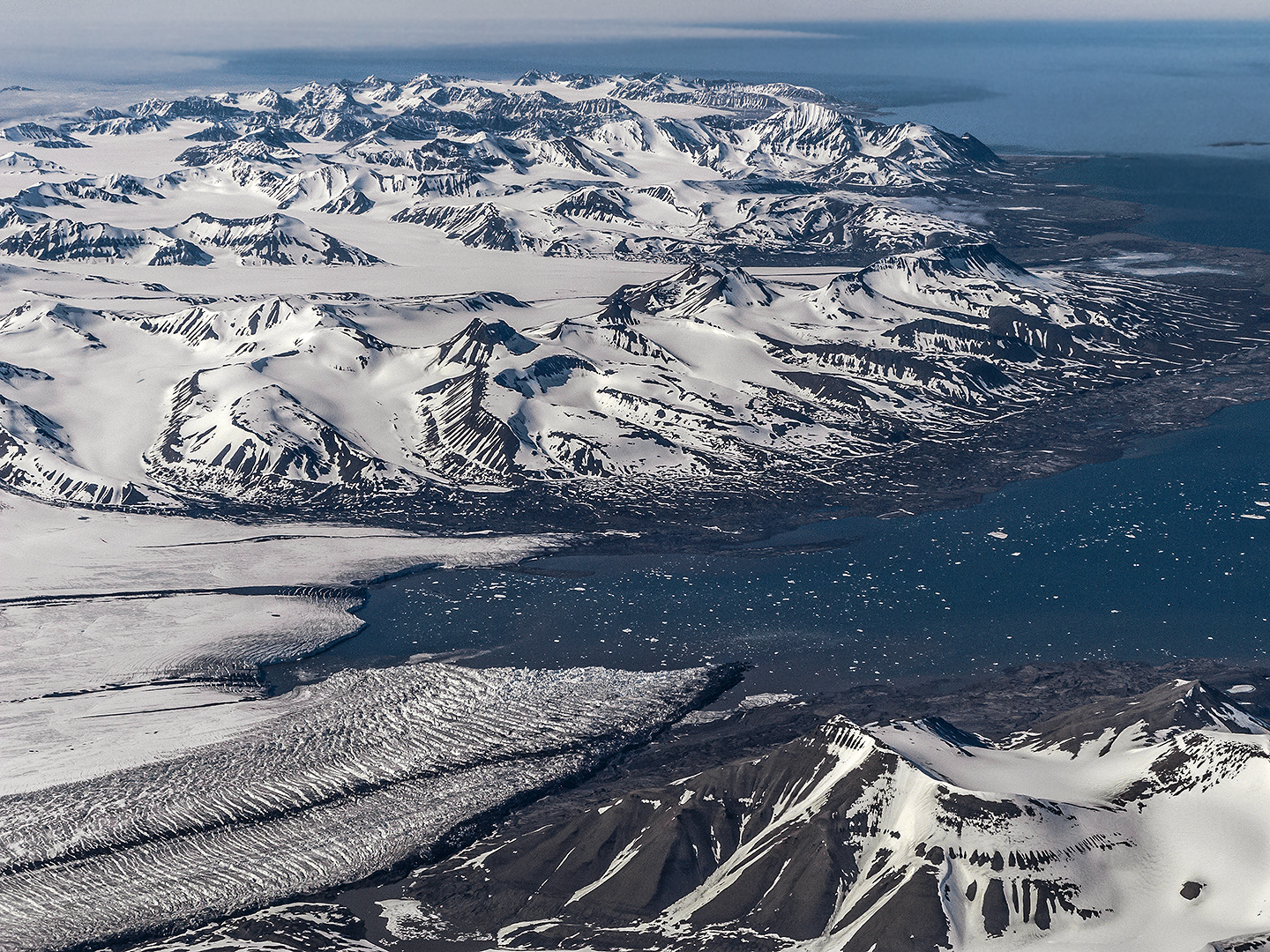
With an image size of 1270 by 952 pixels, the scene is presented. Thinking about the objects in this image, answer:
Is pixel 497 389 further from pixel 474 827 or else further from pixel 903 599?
pixel 474 827

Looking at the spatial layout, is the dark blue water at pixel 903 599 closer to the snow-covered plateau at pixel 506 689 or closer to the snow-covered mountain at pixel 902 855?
the snow-covered plateau at pixel 506 689

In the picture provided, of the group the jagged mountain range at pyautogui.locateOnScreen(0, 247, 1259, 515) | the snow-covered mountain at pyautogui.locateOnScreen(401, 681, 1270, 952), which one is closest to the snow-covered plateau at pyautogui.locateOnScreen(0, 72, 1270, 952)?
the snow-covered mountain at pyautogui.locateOnScreen(401, 681, 1270, 952)

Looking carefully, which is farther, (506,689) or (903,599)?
(903,599)

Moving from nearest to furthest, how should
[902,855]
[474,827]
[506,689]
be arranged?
1. [902,855]
2. [474,827]
3. [506,689]

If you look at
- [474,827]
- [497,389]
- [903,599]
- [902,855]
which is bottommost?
[474,827]

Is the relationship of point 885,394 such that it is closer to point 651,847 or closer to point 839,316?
point 839,316

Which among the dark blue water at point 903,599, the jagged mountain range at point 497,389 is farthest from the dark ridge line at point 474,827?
the jagged mountain range at point 497,389

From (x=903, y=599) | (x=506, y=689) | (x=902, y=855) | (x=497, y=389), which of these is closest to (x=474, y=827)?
(x=506, y=689)
